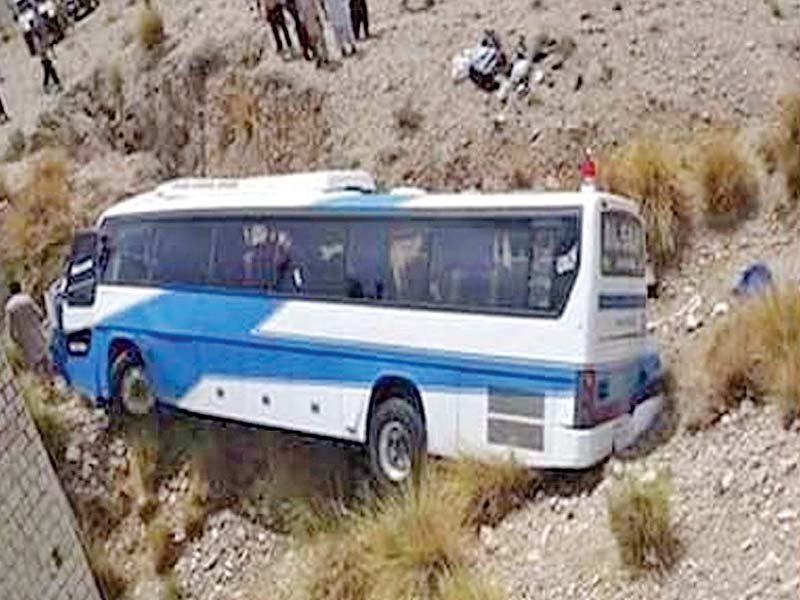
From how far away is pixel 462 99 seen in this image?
1908cm

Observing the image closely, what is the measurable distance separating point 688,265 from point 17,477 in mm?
8576

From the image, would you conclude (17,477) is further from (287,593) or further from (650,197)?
(650,197)

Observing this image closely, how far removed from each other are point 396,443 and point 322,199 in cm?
235

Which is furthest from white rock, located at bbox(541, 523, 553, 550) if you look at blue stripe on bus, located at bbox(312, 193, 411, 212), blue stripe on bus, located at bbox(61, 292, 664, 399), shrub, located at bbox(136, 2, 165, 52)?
shrub, located at bbox(136, 2, 165, 52)

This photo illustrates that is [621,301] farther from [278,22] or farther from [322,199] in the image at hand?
[278,22]

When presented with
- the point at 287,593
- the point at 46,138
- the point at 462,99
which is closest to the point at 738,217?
the point at 462,99

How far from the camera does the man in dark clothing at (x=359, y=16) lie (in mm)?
20891

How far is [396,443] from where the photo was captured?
521 inches

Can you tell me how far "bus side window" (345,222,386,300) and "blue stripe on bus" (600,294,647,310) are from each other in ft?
6.74

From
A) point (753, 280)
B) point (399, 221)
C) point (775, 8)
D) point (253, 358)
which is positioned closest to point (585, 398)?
point (399, 221)

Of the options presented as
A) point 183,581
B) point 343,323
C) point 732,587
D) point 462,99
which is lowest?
Result: point 183,581

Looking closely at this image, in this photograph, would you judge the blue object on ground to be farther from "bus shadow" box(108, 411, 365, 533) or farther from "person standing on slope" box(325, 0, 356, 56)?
"person standing on slope" box(325, 0, 356, 56)

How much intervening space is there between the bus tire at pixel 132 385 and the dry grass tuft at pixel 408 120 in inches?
198

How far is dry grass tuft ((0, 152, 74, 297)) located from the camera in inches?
832
